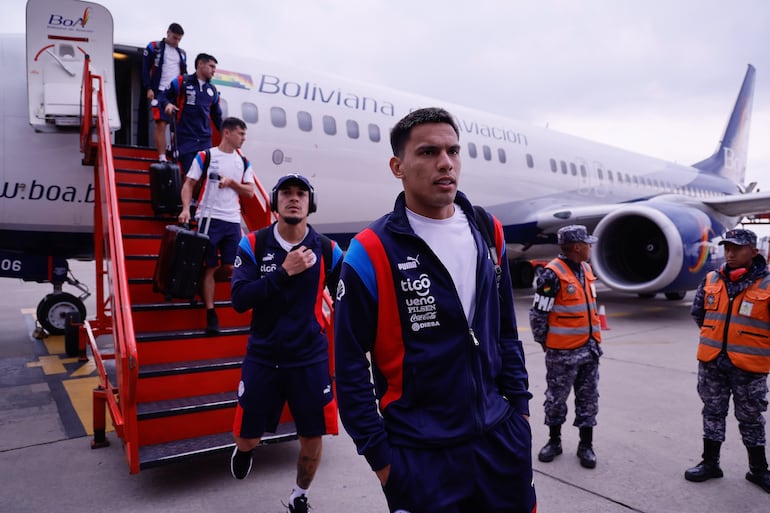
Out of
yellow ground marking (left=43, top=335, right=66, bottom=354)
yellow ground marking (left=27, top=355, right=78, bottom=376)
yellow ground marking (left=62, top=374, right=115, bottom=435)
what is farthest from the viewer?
yellow ground marking (left=43, top=335, right=66, bottom=354)

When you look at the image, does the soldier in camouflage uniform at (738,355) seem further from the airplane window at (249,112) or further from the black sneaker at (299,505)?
the airplane window at (249,112)

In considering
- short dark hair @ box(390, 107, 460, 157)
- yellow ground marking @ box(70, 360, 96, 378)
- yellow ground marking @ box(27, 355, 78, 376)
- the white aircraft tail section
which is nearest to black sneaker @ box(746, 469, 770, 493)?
short dark hair @ box(390, 107, 460, 157)

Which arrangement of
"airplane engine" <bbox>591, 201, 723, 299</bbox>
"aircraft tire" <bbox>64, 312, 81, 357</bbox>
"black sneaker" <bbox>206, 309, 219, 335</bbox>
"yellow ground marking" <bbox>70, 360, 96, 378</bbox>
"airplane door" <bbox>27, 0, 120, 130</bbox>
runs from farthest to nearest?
1. "airplane engine" <bbox>591, 201, 723, 299</bbox>
2. "aircraft tire" <bbox>64, 312, 81, 357</bbox>
3. "yellow ground marking" <bbox>70, 360, 96, 378</bbox>
4. "airplane door" <bbox>27, 0, 120, 130</bbox>
5. "black sneaker" <bbox>206, 309, 219, 335</bbox>

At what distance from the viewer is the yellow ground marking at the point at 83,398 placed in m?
4.36

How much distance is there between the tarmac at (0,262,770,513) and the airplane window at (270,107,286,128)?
154 inches

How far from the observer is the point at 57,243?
6.09m

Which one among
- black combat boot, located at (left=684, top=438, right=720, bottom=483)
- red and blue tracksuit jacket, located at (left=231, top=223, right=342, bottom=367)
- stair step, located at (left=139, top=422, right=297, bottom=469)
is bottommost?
black combat boot, located at (left=684, top=438, right=720, bottom=483)

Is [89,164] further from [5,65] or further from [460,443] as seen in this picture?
[460,443]

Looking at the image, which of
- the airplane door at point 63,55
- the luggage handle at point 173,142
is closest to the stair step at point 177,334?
the luggage handle at point 173,142

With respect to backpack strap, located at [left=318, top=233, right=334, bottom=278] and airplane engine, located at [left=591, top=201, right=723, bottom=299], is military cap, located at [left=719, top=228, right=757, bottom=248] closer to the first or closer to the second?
backpack strap, located at [left=318, top=233, right=334, bottom=278]

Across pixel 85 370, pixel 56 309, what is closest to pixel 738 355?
pixel 85 370

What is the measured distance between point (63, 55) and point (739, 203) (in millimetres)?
12269

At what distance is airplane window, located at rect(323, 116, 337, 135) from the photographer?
778 centimetres

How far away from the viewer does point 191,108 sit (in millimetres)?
5410
